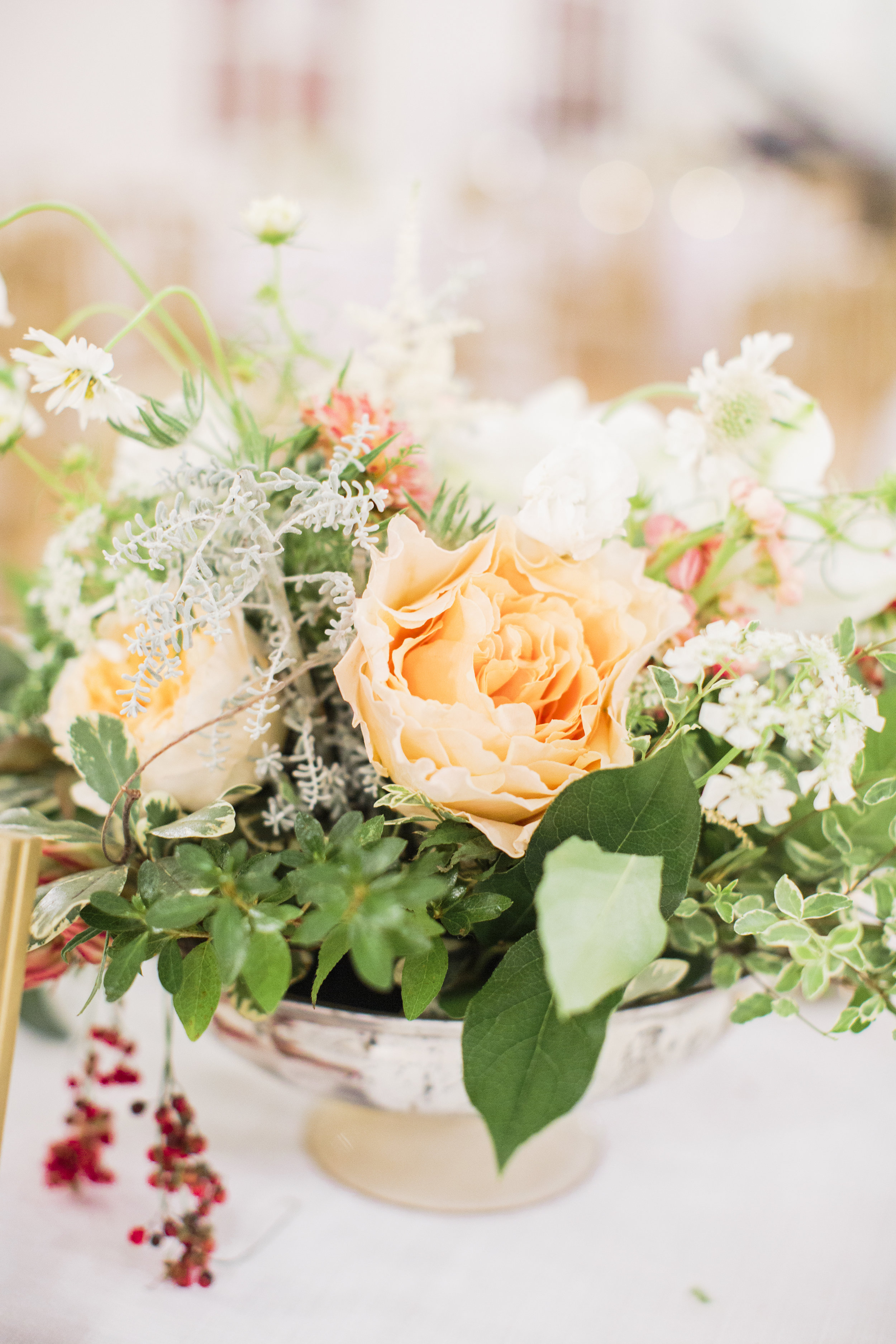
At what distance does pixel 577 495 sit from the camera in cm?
37

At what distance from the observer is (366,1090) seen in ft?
1.44

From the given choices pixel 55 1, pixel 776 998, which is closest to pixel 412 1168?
pixel 776 998

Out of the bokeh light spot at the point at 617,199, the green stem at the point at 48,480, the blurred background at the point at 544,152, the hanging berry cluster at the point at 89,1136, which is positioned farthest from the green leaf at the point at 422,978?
the bokeh light spot at the point at 617,199

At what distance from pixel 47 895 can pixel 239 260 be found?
2852mm

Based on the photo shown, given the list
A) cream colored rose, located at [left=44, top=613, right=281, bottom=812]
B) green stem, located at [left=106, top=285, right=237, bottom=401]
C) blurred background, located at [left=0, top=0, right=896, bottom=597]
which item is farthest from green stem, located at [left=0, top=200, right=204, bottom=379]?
blurred background, located at [left=0, top=0, right=896, bottom=597]

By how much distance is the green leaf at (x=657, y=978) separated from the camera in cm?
40

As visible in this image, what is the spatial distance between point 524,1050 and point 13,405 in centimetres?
39

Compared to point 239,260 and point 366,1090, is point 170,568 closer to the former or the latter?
point 366,1090

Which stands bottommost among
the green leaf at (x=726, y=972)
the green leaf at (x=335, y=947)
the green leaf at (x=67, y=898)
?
the green leaf at (x=726, y=972)

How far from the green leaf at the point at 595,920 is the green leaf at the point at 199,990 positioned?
13 cm

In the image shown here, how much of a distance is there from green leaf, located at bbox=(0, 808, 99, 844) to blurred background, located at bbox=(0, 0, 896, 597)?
255 cm

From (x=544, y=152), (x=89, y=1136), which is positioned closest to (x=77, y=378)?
(x=89, y=1136)

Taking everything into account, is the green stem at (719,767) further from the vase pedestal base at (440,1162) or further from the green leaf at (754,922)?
the vase pedestal base at (440,1162)

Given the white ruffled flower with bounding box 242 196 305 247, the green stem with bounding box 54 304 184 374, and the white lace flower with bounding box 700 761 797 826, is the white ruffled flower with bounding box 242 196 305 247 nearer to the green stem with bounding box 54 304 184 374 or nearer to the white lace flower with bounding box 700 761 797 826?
the green stem with bounding box 54 304 184 374
